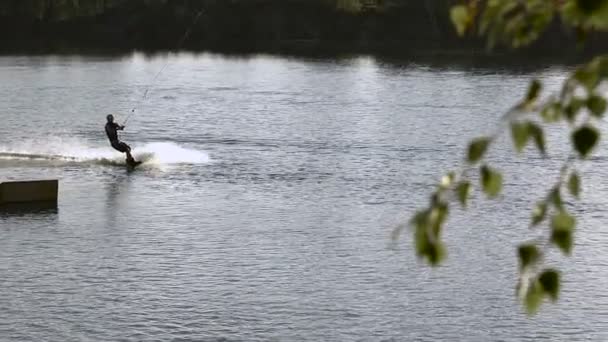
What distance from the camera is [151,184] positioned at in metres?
60.0

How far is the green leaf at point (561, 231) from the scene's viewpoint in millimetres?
4957

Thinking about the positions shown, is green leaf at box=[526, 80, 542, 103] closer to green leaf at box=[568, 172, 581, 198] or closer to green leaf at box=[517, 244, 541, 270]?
green leaf at box=[568, 172, 581, 198]

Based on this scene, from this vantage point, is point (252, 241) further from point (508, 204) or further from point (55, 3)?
point (55, 3)

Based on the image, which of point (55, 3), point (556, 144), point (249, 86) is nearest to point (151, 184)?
point (556, 144)

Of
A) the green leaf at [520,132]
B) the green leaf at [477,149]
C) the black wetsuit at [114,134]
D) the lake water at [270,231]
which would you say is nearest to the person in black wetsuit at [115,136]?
the black wetsuit at [114,134]

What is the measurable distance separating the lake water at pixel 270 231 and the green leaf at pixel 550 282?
2714cm

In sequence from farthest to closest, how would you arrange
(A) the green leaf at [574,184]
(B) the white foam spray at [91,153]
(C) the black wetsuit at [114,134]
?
1. (B) the white foam spray at [91,153]
2. (C) the black wetsuit at [114,134]
3. (A) the green leaf at [574,184]

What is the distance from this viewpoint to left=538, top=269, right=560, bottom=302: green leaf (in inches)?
200

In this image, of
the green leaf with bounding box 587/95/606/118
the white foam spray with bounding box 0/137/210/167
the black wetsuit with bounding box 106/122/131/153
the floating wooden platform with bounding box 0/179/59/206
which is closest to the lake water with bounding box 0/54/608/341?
the white foam spray with bounding box 0/137/210/167

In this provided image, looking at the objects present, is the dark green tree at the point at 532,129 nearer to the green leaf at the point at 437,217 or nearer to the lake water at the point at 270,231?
the green leaf at the point at 437,217

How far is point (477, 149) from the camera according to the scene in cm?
498

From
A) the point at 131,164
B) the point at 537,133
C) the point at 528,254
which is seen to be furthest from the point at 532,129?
the point at 131,164

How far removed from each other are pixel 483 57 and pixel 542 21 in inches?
6196

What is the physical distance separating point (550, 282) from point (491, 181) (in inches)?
20.1
